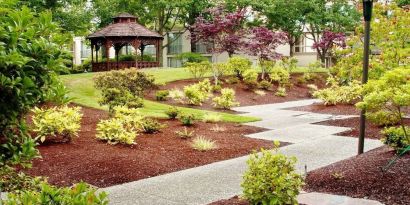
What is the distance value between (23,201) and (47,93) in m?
0.75

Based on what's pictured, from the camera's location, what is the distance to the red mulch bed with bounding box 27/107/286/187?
7.82 m

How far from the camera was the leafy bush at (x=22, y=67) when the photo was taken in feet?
9.29

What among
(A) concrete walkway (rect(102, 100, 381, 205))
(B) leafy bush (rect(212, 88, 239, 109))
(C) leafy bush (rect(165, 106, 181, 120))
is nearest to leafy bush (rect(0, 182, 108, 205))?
(A) concrete walkway (rect(102, 100, 381, 205))

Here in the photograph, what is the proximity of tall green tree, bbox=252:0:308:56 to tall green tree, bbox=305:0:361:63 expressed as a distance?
0.54 metres

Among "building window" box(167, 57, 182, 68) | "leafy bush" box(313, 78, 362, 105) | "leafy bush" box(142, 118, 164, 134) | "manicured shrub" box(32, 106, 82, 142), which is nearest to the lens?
"manicured shrub" box(32, 106, 82, 142)

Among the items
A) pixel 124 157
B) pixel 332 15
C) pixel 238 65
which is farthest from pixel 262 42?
pixel 124 157

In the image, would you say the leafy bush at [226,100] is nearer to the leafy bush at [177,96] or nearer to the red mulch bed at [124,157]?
the leafy bush at [177,96]

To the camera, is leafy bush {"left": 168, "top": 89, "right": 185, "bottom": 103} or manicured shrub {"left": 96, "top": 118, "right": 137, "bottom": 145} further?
leafy bush {"left": 168, "top": 89, "right": 185, "bottom": 103}

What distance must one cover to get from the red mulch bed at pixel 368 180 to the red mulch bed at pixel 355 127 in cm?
429

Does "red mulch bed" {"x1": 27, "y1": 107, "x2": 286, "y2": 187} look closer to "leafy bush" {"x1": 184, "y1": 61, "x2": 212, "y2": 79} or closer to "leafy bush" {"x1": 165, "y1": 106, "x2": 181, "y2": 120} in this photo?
"leafy bush" {"x1": 165, "y1": 106, "x2": 181, "y2": 120}

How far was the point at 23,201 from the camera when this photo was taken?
3152 mm

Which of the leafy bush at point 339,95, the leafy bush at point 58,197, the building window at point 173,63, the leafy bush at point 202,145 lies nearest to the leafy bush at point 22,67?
the leafy bush at point 58,197

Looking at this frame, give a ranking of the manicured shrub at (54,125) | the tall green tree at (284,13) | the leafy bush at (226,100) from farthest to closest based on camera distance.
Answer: the tall green tree at (284,13)
the leafy bush at (226,100)
the manicured shrub at (54,125)

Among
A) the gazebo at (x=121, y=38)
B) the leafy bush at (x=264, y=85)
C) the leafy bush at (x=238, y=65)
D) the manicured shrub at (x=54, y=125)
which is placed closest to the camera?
the manicured shrub at (x=54, y=125)
